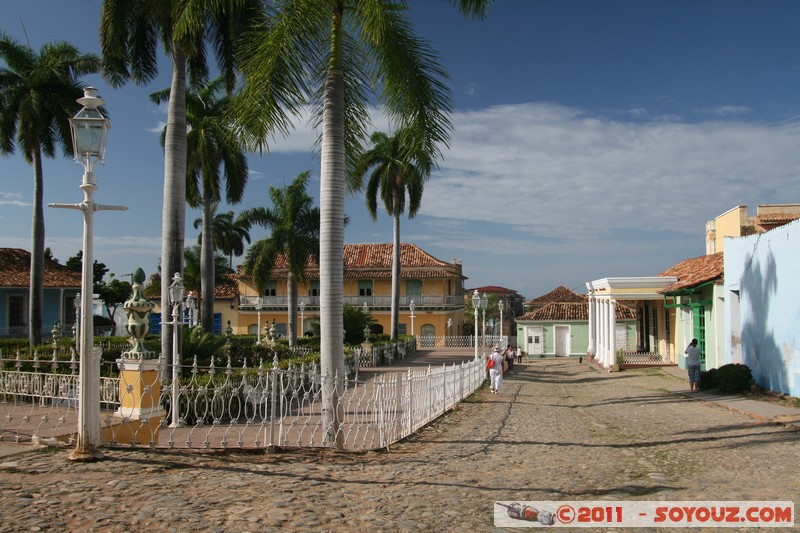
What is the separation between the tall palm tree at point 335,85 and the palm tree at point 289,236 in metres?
19.7

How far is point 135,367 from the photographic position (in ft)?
25.2

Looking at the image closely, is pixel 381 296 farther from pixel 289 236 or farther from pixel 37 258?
pixel 37 258

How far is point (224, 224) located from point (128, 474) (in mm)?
43747

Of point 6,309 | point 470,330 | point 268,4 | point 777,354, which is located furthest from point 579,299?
point 268,4

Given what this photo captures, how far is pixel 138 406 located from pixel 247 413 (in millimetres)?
2953

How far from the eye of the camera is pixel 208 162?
2241 centimetres

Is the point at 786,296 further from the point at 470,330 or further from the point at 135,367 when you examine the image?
the point at 470,330

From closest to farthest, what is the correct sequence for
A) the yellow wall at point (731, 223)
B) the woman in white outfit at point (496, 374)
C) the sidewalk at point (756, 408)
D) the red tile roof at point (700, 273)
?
1. the sidewalk at point (756, 408)
2. the woman in white outfit at point (496, 374)
3. the red tile roof at point (700, 273)
4. the yellow wall at point (731, 223)

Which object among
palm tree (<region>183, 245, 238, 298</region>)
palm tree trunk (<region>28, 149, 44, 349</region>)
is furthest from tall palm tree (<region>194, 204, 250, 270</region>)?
palm tree trunk (<region>28, 149, 44, 349</region>)

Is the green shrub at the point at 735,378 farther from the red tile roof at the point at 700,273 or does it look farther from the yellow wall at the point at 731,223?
the yellow wall at the point at 731,223

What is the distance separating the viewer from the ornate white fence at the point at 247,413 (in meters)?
7.56

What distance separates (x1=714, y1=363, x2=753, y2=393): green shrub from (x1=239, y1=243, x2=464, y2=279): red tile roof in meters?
31.6

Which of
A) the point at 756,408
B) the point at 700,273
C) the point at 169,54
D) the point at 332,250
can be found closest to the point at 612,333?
the point at 700,273

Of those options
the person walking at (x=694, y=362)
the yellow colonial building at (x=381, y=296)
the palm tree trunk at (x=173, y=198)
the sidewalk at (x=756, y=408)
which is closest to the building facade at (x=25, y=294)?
the yellow colonial building at (x=381, y=296)
